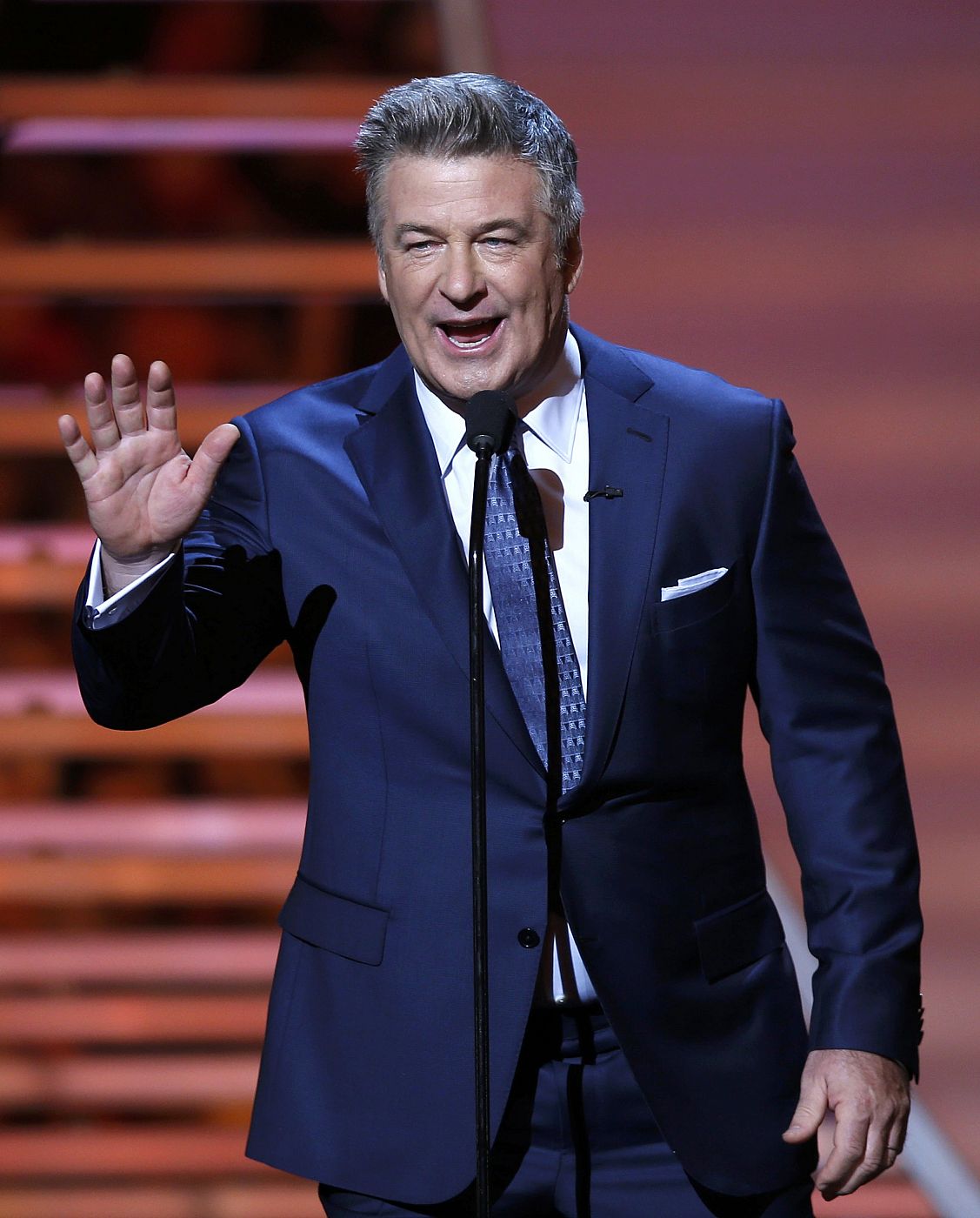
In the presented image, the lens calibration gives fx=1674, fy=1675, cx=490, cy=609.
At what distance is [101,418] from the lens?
4.67 feet

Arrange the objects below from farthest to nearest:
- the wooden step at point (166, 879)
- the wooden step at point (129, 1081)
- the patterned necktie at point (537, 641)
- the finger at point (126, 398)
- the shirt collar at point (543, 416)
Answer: the wooden step at point (166, 879) → the wooden step at point (129, 1081) → the shirt collar at point (543, 416) → the patterned necktie at point (537, 641) → the finger at point (126, 398)

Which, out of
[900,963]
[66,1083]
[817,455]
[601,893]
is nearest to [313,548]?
[601,893]

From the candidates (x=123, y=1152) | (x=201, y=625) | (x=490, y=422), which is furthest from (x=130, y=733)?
(x=490, y=422)

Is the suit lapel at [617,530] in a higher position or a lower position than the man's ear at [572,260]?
lower

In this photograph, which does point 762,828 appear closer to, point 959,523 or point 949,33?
point 959,523

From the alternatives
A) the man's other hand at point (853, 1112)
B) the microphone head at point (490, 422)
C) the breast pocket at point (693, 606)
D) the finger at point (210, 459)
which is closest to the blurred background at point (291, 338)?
the man's other hand at point (853, 1112)

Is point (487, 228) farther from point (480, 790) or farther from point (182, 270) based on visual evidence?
point (182, 270)

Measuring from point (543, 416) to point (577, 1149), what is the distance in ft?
2.22

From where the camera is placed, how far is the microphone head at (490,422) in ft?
4.11

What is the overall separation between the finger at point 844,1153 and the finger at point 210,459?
2.55ft

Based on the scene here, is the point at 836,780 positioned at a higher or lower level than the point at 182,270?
lower

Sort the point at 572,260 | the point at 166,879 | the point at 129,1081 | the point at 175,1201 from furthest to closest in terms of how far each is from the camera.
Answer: the point at 166,879, the point at 129,1081, the point at 175,1201, the point at 572,260

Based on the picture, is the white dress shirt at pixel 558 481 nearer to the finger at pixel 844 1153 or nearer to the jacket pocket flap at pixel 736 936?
the jacket pocket flap at pixel 736 936

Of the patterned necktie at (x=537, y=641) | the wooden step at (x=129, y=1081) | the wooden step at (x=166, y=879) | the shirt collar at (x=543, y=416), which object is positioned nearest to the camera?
the patterned necktie at (x=537, y=641)
